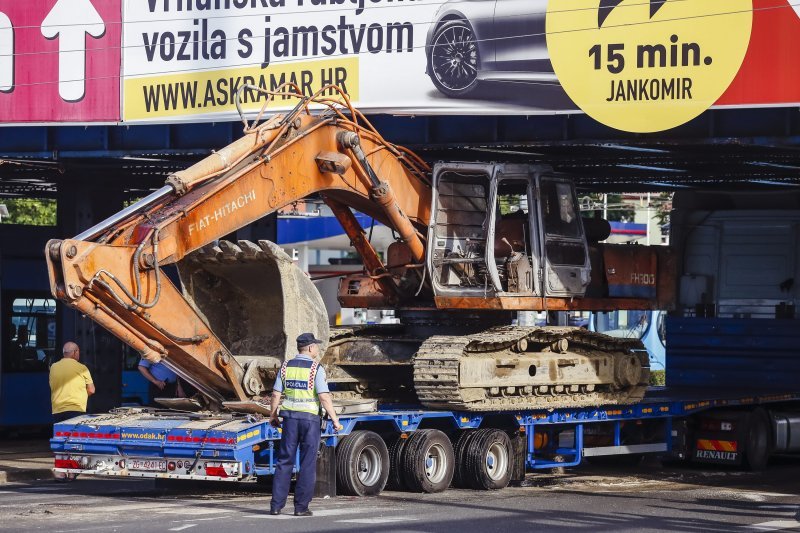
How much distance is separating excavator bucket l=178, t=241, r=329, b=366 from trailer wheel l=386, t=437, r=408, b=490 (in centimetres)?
145

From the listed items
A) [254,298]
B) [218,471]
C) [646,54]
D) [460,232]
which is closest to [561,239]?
[460,232]

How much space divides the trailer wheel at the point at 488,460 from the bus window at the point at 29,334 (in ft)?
35.5

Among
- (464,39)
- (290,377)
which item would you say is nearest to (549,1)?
(464,39)

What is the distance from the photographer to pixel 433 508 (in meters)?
16.5

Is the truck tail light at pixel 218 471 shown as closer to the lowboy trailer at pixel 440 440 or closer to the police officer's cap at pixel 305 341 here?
the lowboy trailer at pixel 440 440

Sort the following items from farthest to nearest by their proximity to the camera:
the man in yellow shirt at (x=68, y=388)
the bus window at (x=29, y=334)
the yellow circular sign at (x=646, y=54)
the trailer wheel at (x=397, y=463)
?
the bus window at (x=29, y=334), the yellow circular sign at (x=646, y=54), the man in yellow shirt at (x=68, y=388), the trailer wheel at (x=397, y=463)

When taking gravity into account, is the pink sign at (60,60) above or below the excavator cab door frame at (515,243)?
above

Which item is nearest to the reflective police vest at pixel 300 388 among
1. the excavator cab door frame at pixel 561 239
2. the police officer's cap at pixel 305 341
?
the police officer's cap at pixel 305 341

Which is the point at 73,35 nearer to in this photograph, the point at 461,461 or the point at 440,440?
the point at 440,440

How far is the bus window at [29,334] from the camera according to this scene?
2670 cm

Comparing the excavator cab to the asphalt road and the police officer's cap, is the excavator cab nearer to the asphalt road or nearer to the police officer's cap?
the asphalt road

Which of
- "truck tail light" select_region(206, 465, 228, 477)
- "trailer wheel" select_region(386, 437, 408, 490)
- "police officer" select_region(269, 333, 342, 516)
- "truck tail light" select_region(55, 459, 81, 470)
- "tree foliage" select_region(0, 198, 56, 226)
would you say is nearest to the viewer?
"police officer" select_region(269, 333, 342, 516)

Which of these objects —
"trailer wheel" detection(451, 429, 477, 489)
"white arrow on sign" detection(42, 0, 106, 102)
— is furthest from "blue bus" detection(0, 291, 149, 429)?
"trailer wheel" detection(451, 429, 477, 489)

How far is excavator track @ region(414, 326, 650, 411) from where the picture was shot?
1852 centimetres
